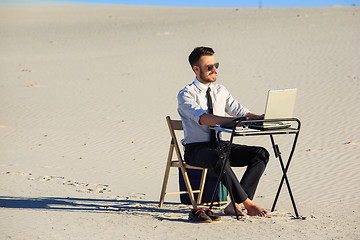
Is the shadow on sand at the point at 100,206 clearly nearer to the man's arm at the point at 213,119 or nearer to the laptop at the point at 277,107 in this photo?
the man's arm at the point at 213,119

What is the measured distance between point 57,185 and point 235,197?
2817 mm

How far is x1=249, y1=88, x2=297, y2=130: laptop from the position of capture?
16.0 ft

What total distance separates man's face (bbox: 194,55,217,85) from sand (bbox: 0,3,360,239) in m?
1.30

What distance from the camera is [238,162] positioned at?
→ 5543 millimetres

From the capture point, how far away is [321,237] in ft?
16.0

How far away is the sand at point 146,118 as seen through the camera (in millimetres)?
5438

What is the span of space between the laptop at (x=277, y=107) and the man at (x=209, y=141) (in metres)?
0.41

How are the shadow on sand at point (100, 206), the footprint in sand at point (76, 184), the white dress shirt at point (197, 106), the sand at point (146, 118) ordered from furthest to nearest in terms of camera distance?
the footprint in sand at point (76, 184), the shadow on sand at point (100, 206), the sand at point (146, 118), the white dress shirt at point (197, 106)

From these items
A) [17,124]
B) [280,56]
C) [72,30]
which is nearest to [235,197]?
[17,124]

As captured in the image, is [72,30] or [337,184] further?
[72,30]

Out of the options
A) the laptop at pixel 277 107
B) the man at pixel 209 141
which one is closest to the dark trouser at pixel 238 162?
the man at pixel 209 141

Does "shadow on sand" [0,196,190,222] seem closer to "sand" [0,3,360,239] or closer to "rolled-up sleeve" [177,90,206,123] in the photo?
"sand" [0,3,360,239]

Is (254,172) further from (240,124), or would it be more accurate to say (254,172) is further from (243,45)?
(243,45)

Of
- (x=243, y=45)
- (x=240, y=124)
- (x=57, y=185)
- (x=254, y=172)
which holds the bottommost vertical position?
(x=57, y=185)
